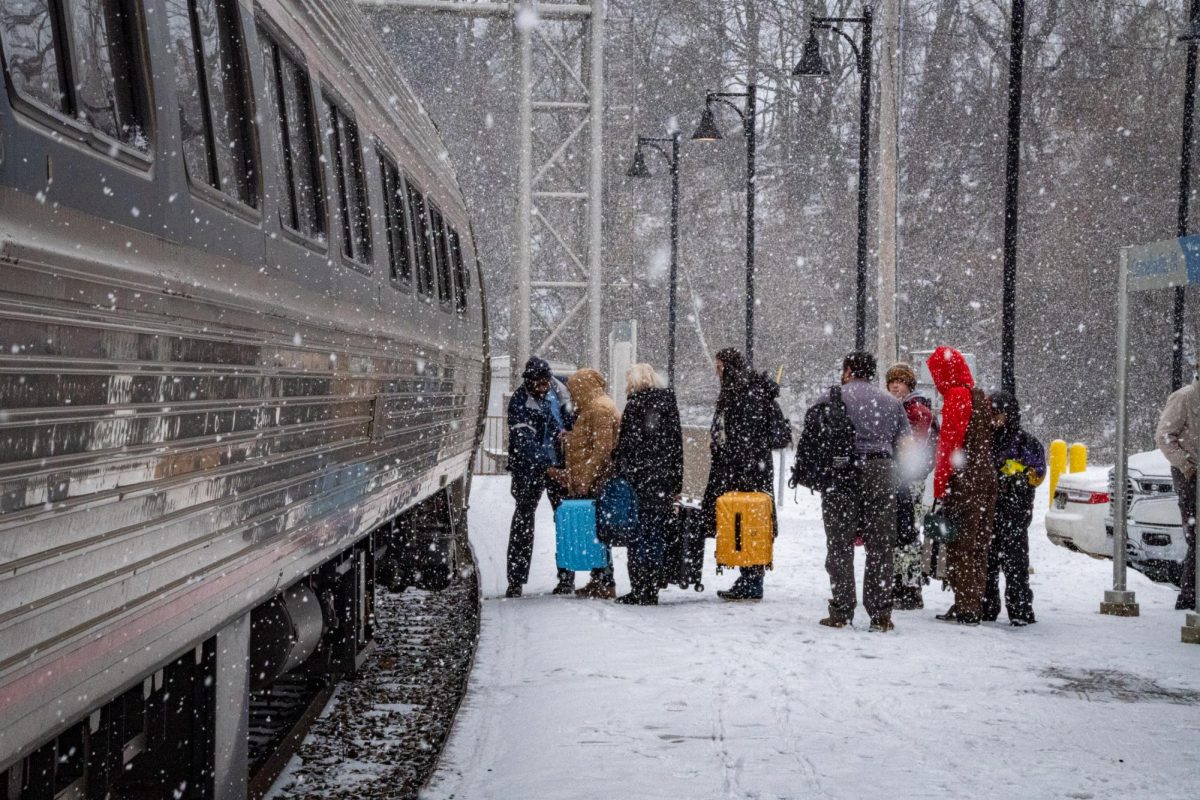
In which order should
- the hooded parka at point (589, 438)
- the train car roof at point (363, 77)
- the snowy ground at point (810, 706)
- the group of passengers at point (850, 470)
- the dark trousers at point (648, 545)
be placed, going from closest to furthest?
the train car roof at point (363, 77) < the snowy ground at point (810, 706) < the group of passengers at point (850, 470) < the dark trousers at point (648, 545) < the hooded parka at point (589, 438)

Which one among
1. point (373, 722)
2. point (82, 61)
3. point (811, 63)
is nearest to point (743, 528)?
point (373, 722)

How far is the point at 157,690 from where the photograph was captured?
14.1 feet

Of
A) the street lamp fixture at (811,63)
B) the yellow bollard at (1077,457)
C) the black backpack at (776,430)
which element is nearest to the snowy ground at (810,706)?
the black backpack at (776,430)

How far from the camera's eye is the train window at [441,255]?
9000 mm

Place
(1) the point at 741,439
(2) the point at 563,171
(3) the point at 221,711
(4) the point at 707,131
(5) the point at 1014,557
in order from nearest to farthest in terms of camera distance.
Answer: (3) the point at 221,711 < (5) the point at 1014,557 < (1) the point at 741,439 < (2) the point at 563,171 < (4) the point at 707,131

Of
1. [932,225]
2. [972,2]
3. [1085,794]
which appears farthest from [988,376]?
[1085,794]

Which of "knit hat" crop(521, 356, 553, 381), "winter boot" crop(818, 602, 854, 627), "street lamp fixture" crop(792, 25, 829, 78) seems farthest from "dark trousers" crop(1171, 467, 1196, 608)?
"street lamp fixture" crop(792, 25, 829, 78)

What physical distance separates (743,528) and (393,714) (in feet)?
11.6

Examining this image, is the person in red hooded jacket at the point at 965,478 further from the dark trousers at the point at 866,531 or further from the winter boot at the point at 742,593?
the winter boot at the point at 742,593

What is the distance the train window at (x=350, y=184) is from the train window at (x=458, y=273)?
3591mm

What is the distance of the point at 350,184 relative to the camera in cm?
602

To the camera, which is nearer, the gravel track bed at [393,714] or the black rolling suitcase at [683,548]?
the gravel track bed at [393,714]

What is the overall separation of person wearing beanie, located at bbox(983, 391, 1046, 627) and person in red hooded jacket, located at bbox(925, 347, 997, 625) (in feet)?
0.42

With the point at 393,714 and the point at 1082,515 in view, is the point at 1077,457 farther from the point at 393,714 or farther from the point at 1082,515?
the point at 393,714
